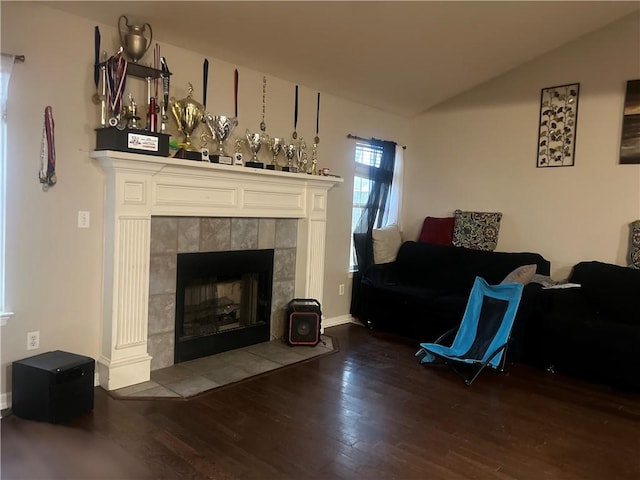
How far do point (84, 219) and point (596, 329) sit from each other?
3770mm

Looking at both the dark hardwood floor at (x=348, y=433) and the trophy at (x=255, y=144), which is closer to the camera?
the dark hardwood floor at (x=348, y=433)

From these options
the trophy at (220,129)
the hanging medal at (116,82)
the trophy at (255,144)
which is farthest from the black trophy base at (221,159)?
the hanging medal at (116,82)

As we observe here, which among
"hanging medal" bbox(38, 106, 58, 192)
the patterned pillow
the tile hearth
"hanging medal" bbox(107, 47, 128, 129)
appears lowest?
the tile hearth

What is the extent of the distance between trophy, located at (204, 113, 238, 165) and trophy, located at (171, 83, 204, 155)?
0.13 m

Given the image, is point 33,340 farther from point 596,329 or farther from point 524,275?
point 596,329

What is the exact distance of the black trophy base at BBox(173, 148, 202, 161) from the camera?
131 inches

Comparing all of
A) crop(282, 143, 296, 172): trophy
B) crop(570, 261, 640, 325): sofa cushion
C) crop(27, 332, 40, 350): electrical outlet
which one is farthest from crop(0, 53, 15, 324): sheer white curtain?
crop(570, 261, 640, 325): sofa cushion

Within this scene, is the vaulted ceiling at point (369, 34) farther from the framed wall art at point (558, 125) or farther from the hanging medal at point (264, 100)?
the framed wall art at point (558, 125)

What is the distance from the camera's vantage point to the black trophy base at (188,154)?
10.9 ft

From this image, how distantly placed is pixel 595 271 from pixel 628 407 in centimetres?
131

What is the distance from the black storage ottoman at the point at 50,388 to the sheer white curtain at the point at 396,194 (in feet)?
12.2

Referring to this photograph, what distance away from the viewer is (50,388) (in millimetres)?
2604

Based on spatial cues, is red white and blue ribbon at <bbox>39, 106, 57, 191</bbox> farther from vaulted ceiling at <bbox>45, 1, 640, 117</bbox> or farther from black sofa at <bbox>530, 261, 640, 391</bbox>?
black sofa at <bbox>530, 261, 640, 391</bbox>

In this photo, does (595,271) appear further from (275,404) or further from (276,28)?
(276,28)
